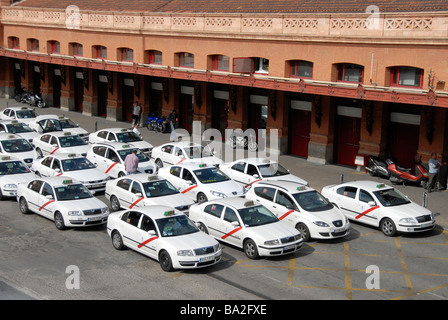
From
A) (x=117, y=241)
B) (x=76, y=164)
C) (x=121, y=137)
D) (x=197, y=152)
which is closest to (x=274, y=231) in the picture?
(x=117, y=241)

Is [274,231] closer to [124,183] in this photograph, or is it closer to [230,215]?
[230,215]

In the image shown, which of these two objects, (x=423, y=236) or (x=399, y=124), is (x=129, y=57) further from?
(x=423, y=236)

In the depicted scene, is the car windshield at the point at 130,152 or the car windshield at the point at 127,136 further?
the car windshield at the point at 127,136

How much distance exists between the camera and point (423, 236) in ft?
66.8

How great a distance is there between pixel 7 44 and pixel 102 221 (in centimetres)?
3643

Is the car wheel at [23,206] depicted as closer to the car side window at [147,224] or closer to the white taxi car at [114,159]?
the white taxi car at [114,159]

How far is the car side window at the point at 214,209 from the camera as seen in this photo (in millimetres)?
18562

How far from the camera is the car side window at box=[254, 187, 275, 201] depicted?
20.6 m

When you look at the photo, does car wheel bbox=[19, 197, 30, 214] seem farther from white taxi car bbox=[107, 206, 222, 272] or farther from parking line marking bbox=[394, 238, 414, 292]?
parking line marking bbox=[394, 238, 414, 292]

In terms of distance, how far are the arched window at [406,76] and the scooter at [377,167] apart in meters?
3.42

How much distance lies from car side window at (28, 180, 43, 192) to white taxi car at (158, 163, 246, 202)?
16.1 feet

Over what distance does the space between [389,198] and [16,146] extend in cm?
1674

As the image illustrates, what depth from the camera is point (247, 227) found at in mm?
17719

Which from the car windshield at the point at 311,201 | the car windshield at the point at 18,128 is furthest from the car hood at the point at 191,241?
the car windshield at the point at 18,128
